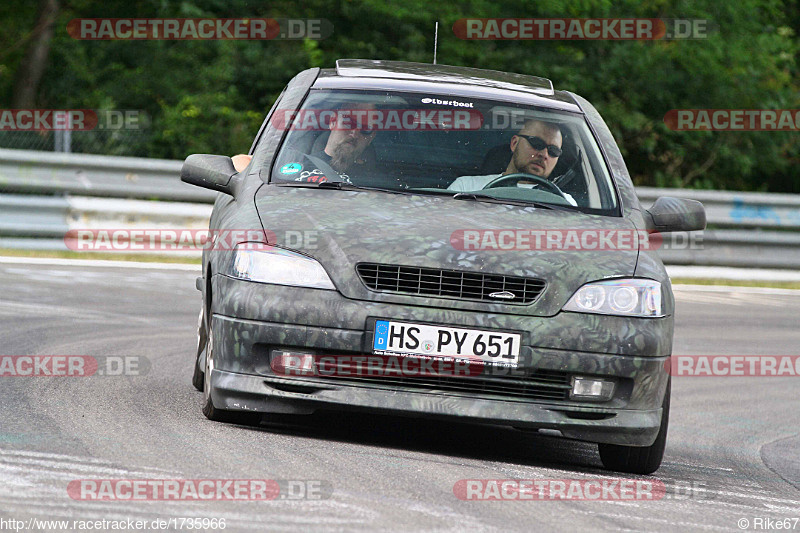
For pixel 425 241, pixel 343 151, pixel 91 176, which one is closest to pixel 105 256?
pixel 91 176

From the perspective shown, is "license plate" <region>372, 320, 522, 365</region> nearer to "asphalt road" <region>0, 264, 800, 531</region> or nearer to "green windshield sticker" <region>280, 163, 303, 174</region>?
"asphalt road" <region>0, 264, 800, 531</region>

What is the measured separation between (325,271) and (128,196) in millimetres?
9391

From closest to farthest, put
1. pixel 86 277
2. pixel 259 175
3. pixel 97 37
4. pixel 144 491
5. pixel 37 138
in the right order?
pixel 144 491 < pixel 259 175 < pixel 86 277 < pixel 37 138 < pixel 97 37

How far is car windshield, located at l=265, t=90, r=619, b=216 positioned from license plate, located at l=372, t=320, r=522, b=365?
959mm

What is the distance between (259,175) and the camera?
6461mm

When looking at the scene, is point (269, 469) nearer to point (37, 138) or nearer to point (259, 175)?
point (259, 175)

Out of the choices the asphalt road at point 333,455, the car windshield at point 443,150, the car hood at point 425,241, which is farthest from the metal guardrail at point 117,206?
the car hood at point 425,241

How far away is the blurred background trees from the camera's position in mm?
20016

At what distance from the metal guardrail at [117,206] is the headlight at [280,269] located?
28.3 feet

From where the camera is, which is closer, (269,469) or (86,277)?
(269,469)

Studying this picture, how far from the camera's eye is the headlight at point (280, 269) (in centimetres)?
561

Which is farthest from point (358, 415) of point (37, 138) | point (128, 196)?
point (37, 138)

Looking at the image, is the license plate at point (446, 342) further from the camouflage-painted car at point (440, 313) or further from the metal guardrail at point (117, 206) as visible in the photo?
the metal guardrail at point (117, 206)

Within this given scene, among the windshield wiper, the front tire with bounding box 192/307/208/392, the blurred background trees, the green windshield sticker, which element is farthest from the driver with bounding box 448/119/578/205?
the blurred background trees
